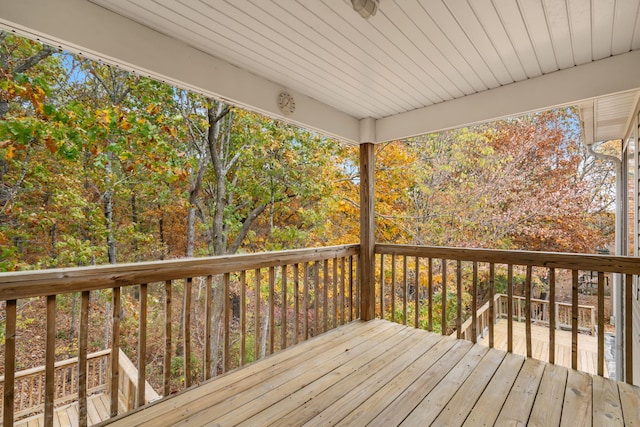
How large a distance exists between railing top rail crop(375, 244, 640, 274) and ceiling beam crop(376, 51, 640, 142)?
128 cm

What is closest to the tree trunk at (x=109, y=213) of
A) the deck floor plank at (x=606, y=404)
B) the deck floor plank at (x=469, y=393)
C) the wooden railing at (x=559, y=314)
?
the deck floor plank at (x=469, y=393)

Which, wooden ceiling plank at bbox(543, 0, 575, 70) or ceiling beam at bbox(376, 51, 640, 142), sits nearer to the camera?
wooden ceiling plank at bbox(543, 0, 575, 70)

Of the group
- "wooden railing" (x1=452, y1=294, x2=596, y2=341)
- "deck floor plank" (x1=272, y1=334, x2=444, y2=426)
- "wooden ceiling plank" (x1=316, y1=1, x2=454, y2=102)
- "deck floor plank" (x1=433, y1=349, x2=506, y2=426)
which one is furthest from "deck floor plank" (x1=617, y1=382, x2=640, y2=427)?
"wooden railing" (x1=452, y1=294, x2=596, y2=341)

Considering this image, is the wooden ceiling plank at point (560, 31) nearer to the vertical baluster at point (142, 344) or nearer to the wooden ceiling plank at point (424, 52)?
the wooden ceiling plank at point (424, 52)

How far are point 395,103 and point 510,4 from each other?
1.61 metres

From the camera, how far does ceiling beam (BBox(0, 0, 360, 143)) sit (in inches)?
64.3

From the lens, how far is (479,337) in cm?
684

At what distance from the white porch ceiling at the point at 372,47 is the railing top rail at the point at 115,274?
1296mm

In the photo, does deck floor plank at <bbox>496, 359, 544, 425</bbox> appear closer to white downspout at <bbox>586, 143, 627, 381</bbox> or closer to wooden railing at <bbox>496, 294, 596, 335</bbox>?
white downspout at <bbox>586, 143, 627, 381</bbox>

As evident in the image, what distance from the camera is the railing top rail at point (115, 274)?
5.05 feet

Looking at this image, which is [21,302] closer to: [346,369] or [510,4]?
[346,369]

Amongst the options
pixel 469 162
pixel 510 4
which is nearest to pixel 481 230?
pixel 469 162

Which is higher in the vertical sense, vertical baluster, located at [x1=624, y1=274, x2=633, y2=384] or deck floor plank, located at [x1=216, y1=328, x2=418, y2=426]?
vertical baluster, located at [x1=624, y1=274, x2=633, y2=384]

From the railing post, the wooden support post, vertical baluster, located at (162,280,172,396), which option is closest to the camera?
the wooden support post
